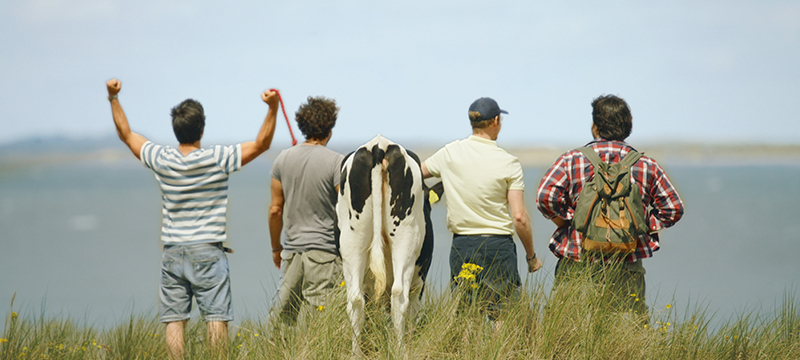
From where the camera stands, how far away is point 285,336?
12.4 feet

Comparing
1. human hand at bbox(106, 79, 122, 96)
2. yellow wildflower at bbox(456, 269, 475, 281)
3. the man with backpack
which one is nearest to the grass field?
yellow wildflower at bbox(456, 269, 475, 281)

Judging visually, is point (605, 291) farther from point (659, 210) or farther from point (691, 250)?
point (691, 250)

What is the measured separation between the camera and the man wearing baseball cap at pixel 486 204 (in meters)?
3.91

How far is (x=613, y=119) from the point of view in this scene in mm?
4027

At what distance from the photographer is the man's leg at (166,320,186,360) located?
3.89 meters

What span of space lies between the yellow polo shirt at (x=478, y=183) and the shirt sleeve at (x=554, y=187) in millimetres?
162

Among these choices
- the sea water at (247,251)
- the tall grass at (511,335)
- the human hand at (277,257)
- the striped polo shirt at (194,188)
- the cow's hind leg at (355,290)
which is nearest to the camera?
the tall grass at (511,335)

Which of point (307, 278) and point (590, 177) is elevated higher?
point (590, 177)

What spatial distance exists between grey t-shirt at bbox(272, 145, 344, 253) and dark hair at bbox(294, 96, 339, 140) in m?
0.12

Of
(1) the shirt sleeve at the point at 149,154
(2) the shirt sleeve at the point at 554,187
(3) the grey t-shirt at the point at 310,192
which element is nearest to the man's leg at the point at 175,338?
(3) the grey t-shirt at the point at 310,192

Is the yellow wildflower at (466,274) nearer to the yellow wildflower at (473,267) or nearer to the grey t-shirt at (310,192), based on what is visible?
the yellow wildflower at (473,267)

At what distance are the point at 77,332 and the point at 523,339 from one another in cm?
350

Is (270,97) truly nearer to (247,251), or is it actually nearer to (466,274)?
(466,274)

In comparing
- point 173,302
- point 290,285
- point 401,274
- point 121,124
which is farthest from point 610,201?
point 121,124
